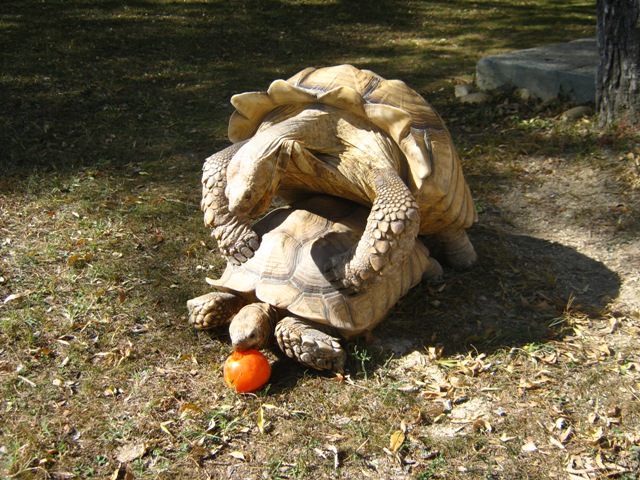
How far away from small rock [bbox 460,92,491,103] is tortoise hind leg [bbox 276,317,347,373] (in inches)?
171

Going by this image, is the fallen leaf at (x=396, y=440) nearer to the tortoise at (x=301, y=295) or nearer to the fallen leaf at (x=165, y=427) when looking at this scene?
the tortoise at (x=301, y=295)

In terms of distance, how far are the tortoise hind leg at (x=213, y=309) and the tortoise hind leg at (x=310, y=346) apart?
0.38m

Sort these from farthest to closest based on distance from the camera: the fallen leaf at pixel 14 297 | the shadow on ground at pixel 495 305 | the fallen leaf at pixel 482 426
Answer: the fallen leaf at pixel 14 297 < the shadow on ground at pixel 495 305 < the fallen leaf at pixel 482 426

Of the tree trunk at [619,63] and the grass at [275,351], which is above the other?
the tree trunk at [619,63]

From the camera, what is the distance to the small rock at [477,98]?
670 centimetres

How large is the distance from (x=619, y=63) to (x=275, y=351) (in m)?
3.90

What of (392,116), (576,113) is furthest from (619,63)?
(392,116)

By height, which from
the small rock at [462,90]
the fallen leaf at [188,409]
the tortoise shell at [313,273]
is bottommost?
the fallen leaf at [188,409]

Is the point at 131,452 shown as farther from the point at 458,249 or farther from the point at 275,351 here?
the point at 458,249

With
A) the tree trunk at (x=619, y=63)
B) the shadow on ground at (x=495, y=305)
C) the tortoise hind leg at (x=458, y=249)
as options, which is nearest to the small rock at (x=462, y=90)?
the tree trunk at (x=619, y=63)

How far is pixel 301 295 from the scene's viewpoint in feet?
10.4

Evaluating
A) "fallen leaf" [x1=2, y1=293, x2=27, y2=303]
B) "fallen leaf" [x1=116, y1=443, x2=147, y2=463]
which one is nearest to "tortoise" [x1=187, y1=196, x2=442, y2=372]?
"fallen leaf" [x1=116, y1=443, x2=147, y2=463]

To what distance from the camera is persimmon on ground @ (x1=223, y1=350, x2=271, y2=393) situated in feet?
9.72

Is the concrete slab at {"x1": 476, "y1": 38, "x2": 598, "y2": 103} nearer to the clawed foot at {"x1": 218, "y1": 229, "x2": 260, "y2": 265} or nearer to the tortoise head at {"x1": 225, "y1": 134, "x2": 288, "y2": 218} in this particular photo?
the tortoise head at {"x1": 225, "y1": 134, "x2": 288, "y2": 218}
